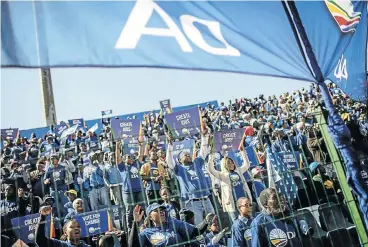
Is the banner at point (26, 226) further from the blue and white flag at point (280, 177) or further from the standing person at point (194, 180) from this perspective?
the blue and white flag at point (280, 177)

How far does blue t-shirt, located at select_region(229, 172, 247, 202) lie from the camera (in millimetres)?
4137

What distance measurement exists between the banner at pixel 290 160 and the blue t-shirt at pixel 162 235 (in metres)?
1.28

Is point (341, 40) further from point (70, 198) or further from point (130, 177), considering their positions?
point (70, 198)

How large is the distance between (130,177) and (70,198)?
68 centimetres

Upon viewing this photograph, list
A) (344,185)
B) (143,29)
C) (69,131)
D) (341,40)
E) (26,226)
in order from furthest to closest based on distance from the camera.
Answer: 1. (69,131)
2. (26,226)
3. (344,185)
4. (341,40)
5. (143,29)

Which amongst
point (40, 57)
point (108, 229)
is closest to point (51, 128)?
point (108, 229)

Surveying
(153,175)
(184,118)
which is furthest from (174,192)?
(184,118)

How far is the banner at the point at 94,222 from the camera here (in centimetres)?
358

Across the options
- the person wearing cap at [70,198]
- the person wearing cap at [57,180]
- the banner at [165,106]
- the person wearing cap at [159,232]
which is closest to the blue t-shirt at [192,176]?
the person wearing cap at [159,232]

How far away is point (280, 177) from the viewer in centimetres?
399

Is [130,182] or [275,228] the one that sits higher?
[130,182]

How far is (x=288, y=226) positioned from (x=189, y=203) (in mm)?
1175

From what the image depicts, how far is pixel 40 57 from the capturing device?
1.16m

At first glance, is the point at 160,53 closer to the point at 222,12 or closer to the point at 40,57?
the point at 222,12
